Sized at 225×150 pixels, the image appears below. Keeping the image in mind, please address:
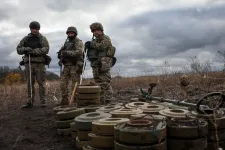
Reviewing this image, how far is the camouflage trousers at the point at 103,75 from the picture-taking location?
8.96 m

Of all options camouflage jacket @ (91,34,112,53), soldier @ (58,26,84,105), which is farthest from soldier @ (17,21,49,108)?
camouflage jacket @ (91,34,112,53)

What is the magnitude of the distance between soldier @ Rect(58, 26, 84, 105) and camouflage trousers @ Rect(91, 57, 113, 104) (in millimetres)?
738

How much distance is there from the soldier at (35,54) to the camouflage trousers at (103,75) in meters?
1.96

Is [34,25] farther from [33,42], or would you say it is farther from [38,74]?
[38,74]

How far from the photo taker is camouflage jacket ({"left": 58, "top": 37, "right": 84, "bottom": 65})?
9.52m

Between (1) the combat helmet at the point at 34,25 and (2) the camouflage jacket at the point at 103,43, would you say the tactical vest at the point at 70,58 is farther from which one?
(1) the combat helmet at the point at 34,25

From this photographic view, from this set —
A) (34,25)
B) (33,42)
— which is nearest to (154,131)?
(33,42)

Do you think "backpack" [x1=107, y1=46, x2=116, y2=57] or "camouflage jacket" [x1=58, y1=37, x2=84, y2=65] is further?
"camouflage jacket" [x1=58, y1=37, x2=84, y2=65]

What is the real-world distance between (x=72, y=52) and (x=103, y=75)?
A: 123cm

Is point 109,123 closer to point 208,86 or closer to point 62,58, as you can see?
point 62,58

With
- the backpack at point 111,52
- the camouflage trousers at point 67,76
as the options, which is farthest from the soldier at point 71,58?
the backpack at point 111,52

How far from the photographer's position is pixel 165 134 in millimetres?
3699

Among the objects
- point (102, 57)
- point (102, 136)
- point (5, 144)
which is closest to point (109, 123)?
point (102, 136)

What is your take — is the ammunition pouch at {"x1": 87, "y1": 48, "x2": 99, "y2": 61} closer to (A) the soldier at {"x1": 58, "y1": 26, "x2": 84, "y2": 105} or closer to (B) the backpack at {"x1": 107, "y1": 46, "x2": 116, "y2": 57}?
(B) the backpack at {"x1": 107, "y1": 46, "x2": 116, "y2": 57}
